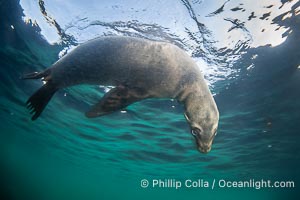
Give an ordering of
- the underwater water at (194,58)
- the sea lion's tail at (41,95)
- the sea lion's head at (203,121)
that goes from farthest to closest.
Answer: the underwater water at (194,58)
the sea lion's tail at (41,95)
the sea lion's head at (203,121)

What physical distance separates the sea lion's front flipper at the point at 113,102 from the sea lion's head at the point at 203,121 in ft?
2.41

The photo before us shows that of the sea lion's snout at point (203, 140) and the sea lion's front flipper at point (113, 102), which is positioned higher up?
the sea lion's front flipper at point (113, 102)

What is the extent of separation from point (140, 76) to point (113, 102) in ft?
1.64

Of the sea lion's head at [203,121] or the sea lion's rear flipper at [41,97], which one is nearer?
the sea lion's head at [203,121]

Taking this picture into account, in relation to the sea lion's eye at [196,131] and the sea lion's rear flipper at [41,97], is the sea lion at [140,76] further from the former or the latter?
the sea lion's rear flipper at [41,97]

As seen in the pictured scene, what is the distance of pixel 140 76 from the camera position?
3168 mm

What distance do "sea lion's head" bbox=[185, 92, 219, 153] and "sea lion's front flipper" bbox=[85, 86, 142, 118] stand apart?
73 centimetres

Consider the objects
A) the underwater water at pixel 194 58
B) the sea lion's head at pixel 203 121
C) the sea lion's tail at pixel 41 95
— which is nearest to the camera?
the sea lion's head at pixel 203 121

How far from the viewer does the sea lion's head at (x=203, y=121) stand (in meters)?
2.95

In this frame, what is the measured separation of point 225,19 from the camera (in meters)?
6.85

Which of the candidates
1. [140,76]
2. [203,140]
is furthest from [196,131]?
[140,76]

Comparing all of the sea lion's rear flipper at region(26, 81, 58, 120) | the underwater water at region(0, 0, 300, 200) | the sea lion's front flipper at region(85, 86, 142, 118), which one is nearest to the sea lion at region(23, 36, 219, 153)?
the sea lion's front flipper at region(85, 86, 142, 118)

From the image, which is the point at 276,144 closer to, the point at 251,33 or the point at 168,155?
the point at 168,155

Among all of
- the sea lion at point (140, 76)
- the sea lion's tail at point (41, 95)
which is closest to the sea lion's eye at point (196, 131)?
the sea lion at point (140, 76)
